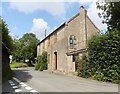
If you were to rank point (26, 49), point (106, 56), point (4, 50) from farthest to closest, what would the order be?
point (26, 49)
point (4, 50)
point (106, 56)

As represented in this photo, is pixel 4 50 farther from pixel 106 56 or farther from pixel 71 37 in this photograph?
pixel 71 37

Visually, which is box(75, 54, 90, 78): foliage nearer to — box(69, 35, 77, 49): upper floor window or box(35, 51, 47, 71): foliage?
box(69, 35, 77, 49): upper floor window

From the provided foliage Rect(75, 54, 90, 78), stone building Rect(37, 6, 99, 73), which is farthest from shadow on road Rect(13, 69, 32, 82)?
stone building Rect(37, 6, 99, 73)

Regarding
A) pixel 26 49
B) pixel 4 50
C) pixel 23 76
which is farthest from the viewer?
pixel 26 49

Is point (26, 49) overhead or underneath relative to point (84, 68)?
overhead

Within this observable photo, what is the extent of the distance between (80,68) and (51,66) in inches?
675

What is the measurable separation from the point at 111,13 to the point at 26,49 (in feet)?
181

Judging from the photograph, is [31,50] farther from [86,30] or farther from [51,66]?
[86,30]

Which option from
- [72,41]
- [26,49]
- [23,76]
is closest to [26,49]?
[26,49]

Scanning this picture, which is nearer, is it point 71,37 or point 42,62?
point 71,37

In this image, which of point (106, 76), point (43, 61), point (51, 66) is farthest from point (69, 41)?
point (106, 76)

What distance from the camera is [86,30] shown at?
35.2 metres

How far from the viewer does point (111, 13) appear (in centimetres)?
2348

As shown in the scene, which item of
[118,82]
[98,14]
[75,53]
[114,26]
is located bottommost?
[118,82]
